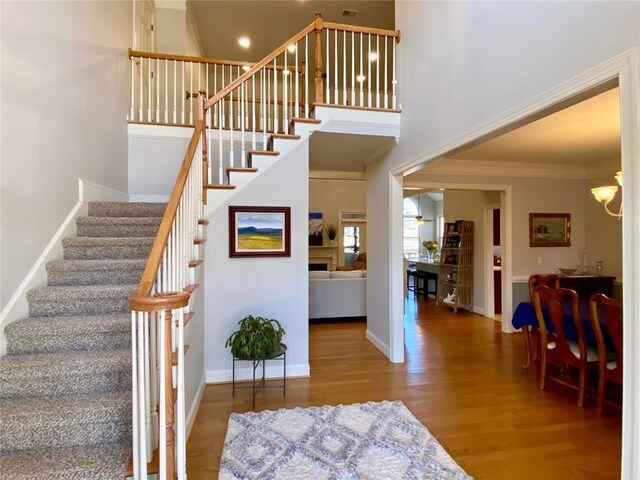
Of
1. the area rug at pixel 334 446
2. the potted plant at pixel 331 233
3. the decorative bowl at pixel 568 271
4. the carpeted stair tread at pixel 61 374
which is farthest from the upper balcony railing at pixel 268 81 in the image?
the potted plant at pixel 331 233

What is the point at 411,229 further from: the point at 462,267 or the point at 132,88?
the point at 132,88

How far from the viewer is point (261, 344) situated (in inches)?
117

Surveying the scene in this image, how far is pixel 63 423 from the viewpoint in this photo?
1.70 meters

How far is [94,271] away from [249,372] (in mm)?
1781

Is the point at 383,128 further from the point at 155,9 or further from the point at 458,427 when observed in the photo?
the point at 155,9

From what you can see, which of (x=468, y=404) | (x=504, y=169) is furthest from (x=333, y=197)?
(x=468, y=404)

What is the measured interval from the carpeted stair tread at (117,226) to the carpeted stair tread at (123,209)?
15 centimetres

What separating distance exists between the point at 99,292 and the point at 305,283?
6.17 ft

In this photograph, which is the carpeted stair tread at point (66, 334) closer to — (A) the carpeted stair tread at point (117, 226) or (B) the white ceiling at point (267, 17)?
(A) the carpeted stair tread at point (117, 226)

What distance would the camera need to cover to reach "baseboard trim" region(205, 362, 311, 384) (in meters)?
3.44

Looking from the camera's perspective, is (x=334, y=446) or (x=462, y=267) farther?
(x=462, y=267)

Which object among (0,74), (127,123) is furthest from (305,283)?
(127,123)

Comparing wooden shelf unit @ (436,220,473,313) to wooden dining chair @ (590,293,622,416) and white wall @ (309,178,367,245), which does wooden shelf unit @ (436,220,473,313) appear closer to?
wooden dining chair @ (590,293,622,416)

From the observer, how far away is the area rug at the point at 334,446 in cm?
205
